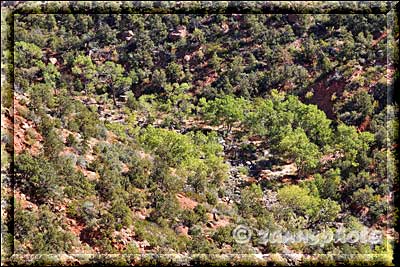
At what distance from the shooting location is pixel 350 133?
37250mm

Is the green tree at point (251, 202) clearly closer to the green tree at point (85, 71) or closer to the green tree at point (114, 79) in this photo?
the green tree at point (114, 79)

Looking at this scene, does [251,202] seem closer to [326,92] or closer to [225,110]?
[225,110]

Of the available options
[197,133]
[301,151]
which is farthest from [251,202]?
[197,133]

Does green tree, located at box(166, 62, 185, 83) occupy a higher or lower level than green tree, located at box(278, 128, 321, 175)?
higher

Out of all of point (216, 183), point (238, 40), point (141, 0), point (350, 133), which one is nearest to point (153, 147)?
point (216, 183)

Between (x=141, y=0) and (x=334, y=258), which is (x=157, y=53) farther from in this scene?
(x=334, y=258)

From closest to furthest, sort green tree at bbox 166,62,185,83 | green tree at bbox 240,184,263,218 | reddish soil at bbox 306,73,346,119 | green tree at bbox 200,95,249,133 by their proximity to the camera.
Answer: green tree at bbox 240,184,263,218 → green tree at bbox 200,95,249,133 → reddish soil at bbox 306,73,346,119 → green tree at bbox 166,62,185,83

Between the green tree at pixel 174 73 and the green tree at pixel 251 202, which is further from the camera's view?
the green tree at pixel 174 73

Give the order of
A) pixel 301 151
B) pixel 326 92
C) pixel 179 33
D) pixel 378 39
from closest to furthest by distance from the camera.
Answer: pixel 301 151
pixel 326 92
pixel 378 39
pixel 179 33

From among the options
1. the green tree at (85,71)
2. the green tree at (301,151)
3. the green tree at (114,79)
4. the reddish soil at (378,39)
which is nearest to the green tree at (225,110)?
the green tree at (301,151)

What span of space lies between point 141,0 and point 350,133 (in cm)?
1684

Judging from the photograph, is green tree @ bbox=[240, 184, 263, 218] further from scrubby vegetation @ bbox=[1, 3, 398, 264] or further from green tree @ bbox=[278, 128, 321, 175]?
green tree @ bbox=[278, 128, 321, 175]

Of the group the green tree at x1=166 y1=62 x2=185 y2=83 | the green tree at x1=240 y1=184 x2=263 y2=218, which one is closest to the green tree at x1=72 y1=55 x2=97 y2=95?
the green tree at x1=166 y1=62 x2=185 y2=83

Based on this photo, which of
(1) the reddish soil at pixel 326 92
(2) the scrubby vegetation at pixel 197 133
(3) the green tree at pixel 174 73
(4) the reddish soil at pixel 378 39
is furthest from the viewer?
(3) the green tree at pixel 174 73
